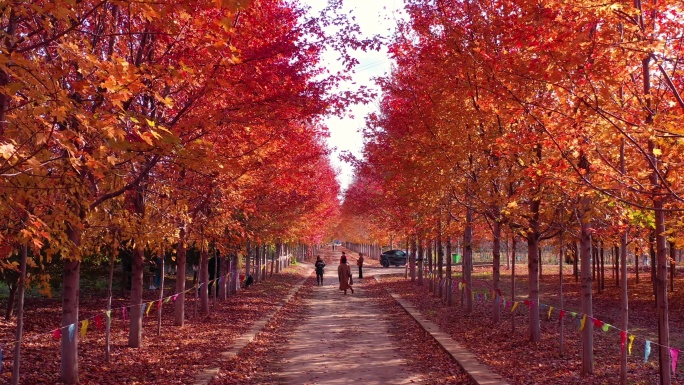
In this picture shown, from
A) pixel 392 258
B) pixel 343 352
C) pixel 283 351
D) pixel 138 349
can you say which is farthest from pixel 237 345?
pixel 392 258

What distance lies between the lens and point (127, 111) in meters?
5.31

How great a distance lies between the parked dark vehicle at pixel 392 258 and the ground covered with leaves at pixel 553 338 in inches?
1163

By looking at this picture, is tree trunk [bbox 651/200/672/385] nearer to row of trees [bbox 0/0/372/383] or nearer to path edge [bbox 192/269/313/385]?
row of trees [bbox 0/0/372/383]

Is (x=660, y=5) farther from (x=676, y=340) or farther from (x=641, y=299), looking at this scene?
(x=641, y=299)

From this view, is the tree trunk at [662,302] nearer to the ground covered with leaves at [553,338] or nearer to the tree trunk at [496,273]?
the ground covered with leaves at [553,338]

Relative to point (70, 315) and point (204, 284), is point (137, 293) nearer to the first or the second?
point (70, 315)

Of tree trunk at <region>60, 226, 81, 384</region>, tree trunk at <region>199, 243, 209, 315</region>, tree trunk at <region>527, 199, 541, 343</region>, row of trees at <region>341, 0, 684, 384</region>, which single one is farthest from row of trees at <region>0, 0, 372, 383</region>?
tree trunk at <region>527, 199, 541, 343</region>

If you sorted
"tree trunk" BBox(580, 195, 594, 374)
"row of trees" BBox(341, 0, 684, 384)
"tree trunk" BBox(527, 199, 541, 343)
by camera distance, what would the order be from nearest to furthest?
"row of trees" BBox(341, 0, 684, 384), "tree trunk" BBox(580, 195, 594, 374), "tree trunk" BBox(527, 199, 541, 343)

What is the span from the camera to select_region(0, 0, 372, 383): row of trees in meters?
4.48

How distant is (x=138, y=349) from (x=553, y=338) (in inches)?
333

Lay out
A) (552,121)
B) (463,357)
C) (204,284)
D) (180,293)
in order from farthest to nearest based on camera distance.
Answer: (204,284) → (180,293) → (463,357) → (552,121)

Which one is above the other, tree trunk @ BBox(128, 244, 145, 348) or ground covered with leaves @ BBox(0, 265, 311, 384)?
tree trunk @ BBox(128, 244, 145, 348)

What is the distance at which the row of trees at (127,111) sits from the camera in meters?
4.48

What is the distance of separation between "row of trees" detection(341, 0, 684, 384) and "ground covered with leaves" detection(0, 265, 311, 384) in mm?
5579
